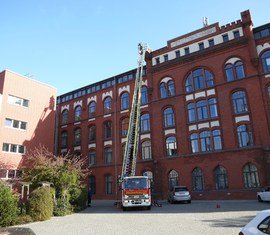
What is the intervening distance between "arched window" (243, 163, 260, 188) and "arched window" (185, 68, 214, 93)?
10093 mm

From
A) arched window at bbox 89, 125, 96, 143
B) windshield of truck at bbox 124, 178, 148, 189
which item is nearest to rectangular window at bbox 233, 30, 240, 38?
windshield of truck at bbox 124, 178, 148, 189

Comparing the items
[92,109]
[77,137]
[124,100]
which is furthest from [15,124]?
[124,100]

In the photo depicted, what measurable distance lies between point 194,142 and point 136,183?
12160 millimetres

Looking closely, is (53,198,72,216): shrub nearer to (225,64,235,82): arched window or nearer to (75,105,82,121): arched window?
(225,64,235,82): arched window

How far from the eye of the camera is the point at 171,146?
112 ft

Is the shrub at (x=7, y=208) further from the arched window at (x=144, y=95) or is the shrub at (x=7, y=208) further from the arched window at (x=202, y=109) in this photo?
the arched window at (x=144, y=95)

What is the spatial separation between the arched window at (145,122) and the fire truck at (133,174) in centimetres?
263

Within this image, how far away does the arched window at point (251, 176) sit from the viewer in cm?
2810

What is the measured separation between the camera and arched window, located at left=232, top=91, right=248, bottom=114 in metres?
30.5

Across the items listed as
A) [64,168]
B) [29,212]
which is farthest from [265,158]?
[29,212]

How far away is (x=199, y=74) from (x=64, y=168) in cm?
1935

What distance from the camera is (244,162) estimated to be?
28.8 metres

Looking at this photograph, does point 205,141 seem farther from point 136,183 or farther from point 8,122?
point 8,122

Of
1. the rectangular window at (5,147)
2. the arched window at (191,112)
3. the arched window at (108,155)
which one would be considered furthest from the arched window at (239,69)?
the rectangular window at (5,147)
